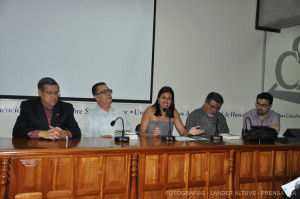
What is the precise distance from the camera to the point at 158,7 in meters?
4.82

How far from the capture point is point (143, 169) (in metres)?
2.73

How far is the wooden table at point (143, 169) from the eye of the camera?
7.73 ft

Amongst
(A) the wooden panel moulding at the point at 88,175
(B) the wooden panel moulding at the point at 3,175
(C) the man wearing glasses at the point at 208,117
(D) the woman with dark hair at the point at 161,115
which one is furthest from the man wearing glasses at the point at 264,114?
(B) the wooden panel moulding at the point at 3,175

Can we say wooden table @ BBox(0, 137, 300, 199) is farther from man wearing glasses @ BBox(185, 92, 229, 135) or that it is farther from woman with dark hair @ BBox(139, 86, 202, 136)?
man wearing glasses @ BBox(185, 92, 229, 135)

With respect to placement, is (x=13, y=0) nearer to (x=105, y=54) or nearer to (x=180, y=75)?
(x=105, y=54)

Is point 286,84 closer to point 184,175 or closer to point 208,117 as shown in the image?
point 208,117

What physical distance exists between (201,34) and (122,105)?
1824 mm

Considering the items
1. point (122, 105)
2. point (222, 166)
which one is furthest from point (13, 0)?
point (222, 166)

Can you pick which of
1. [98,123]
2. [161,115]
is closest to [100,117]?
[98,123]

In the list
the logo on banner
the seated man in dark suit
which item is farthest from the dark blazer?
the logo on banner

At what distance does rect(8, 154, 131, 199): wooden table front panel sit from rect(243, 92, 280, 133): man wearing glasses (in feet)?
8.27

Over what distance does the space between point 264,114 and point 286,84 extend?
179 centimetres

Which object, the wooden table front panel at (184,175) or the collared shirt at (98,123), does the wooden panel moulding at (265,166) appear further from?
the collared shirt at (98,123)

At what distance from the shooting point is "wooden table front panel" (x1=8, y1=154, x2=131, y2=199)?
232cm
